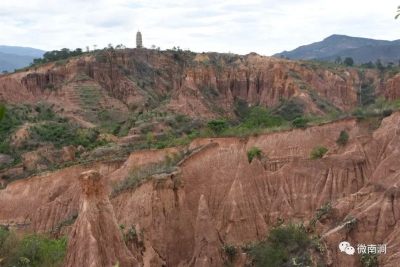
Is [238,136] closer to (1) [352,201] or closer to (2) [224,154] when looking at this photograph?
(2) [224,154]

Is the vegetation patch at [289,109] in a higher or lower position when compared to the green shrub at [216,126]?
lower

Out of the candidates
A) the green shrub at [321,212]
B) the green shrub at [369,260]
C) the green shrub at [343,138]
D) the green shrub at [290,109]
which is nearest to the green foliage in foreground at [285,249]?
the green shrub at [321,212]

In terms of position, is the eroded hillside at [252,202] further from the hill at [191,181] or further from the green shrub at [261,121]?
the green shrub at [261,121]

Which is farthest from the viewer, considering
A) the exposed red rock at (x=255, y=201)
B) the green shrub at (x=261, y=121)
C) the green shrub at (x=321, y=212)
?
the green shrub at (x=261, y=121)

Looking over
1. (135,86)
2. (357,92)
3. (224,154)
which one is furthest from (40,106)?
(357,92)

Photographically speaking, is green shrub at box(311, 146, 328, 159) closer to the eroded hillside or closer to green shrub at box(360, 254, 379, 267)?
the eroded hillside

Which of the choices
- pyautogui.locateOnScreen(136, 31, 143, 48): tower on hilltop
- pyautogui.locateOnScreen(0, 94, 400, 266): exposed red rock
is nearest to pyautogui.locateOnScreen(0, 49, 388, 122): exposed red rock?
pyautogui.locateOnScreen(136, 31, 143, 48): tower on hilltop
